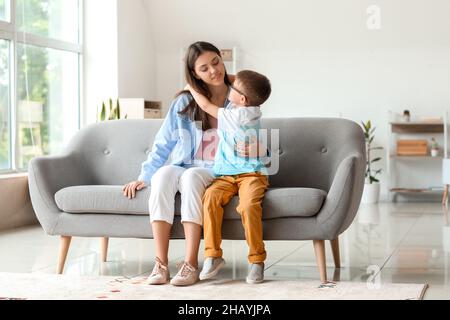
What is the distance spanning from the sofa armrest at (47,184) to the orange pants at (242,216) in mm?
759

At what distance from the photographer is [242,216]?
332 cm

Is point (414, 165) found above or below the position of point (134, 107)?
below

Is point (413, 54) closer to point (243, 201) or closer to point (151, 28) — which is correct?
point (151, 28)

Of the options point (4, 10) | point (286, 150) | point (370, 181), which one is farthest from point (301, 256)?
point (370, 181)

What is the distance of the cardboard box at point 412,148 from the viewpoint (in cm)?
791

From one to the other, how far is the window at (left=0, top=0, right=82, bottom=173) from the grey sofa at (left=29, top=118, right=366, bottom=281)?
7.65ft

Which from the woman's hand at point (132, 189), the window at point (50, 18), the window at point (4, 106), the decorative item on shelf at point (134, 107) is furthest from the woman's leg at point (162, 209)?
the decorative item on shelf at point (134, 107)

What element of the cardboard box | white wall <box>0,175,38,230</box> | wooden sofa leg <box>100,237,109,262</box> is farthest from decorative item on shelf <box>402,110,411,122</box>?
wooden sofa leg <box>100,237,109,262</box>

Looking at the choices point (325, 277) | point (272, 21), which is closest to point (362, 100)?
point (272, 21)

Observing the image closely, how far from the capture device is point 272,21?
27.0ft

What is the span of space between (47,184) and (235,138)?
2.93ft

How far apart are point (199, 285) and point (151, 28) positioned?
18.4 feet

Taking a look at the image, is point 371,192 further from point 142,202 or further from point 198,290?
point 198,290

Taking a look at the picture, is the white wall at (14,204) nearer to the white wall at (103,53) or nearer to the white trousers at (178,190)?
the white wall at (103,53)
